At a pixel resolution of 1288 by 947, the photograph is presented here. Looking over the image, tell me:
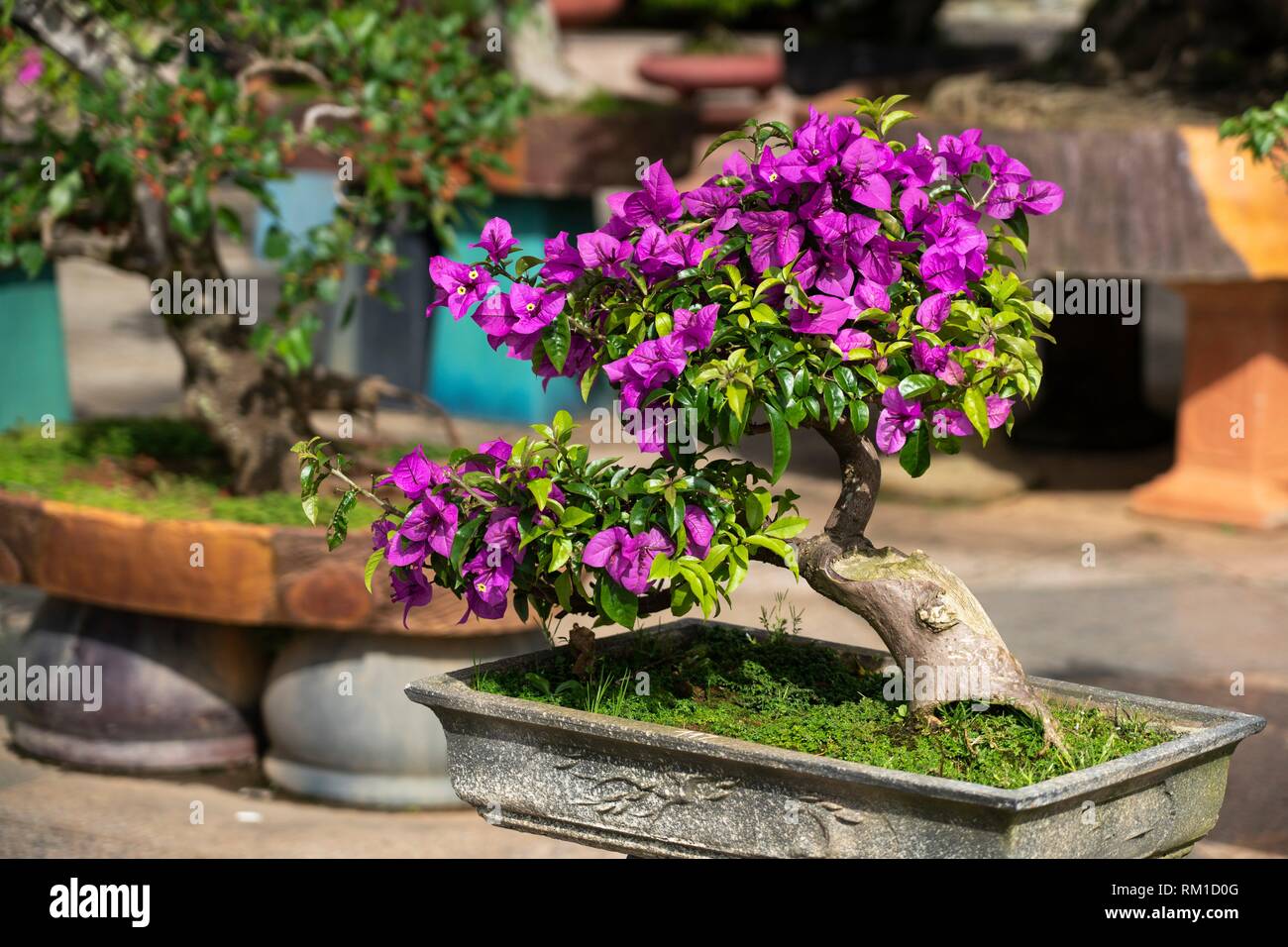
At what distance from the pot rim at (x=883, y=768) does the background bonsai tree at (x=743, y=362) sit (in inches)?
5.2

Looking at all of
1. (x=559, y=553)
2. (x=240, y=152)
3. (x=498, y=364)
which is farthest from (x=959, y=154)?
(x=498, y=364)

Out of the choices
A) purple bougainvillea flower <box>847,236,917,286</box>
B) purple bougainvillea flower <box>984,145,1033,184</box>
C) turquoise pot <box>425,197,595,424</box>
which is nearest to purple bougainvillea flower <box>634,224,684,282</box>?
purple bougainvillea flower <box>847,236,917,286</box>

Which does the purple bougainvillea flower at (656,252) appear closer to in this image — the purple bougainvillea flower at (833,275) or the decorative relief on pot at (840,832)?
the purple bougainvillea flower at (833,275)

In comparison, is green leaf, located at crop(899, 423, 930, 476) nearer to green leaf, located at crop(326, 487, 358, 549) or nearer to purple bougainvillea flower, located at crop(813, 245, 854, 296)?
purple bougainvillea flower, located at crop(813, 245, 854, 296)

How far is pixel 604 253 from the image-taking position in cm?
229

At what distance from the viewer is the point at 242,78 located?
14.3 feet

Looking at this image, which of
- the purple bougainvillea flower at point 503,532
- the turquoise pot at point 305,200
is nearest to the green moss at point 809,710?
the purple bougainvillea flower at point 503,532

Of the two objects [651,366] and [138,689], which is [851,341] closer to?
[651,366]

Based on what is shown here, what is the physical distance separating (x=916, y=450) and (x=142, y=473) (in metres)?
3.01

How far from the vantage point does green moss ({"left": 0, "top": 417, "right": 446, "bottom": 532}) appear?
14.2 ft

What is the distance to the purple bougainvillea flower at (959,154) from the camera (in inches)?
91.4
